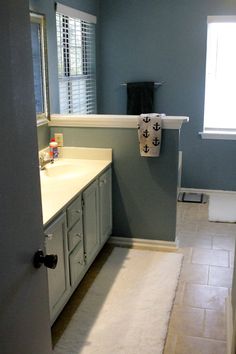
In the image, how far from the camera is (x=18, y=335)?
132 cm

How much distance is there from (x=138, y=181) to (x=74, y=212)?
1049mm

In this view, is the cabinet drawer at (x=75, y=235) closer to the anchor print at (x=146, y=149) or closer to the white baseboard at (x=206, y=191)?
the anchor print at (x=146, y=149)

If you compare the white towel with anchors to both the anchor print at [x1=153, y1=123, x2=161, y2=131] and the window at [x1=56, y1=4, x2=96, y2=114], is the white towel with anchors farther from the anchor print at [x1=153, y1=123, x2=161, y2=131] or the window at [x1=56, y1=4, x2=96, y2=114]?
the window at [x1=56, y1=4, x2=96, y2=114]

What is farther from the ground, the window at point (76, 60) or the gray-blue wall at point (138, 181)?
the window at point (76, 60)

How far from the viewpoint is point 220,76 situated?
4.96 meters

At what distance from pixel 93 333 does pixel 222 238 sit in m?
1.83

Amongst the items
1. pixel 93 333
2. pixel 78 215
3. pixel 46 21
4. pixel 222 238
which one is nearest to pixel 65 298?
pixel 93 333

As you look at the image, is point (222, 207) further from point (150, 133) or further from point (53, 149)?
point (53, 149)

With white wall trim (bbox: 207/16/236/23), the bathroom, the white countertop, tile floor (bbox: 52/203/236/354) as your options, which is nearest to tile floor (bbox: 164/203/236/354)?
tile floor (bbox: 52/203/236/354)

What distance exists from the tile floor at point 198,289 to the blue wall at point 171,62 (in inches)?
37.4

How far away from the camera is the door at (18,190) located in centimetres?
117

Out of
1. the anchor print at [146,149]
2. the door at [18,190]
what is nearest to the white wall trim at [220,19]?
the anchor print at [146,149]

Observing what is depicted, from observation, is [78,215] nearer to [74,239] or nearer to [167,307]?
[74,239]

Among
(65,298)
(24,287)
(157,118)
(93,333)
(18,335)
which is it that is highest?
(157,118)
